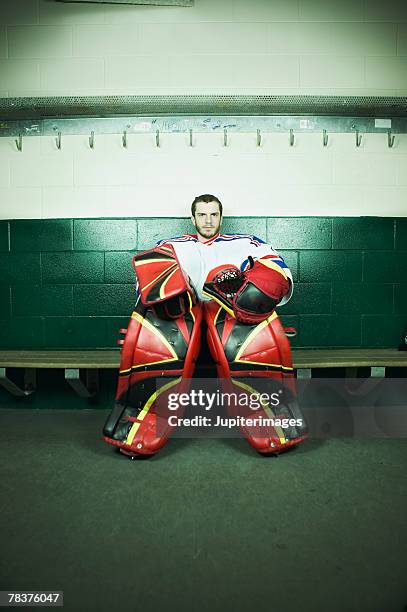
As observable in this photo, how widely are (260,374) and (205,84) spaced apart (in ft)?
6.55

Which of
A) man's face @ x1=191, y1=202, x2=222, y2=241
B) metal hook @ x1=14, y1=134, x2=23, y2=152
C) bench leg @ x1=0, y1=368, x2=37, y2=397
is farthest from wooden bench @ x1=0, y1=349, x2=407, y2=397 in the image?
metal hook @ x1=14, y1=134, x2=23, y2=152

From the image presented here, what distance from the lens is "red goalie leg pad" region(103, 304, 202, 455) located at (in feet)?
6.06

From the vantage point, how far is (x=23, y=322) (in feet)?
9.12

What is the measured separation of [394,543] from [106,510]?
96 centimetres

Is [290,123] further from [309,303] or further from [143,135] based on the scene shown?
[309,303]

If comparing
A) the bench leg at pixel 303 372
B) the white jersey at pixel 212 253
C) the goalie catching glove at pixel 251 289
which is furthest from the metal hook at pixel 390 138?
the bench leg at pixel 303 372

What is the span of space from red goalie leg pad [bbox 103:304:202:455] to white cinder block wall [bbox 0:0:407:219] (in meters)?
1.15

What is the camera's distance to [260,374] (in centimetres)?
192

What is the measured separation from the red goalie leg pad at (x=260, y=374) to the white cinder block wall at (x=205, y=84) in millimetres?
1136

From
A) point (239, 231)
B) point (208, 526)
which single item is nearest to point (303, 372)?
point (239, 231)

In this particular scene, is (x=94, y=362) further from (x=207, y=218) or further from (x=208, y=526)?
(x=208, y=526)

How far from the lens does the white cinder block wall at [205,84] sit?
2721 millimetres

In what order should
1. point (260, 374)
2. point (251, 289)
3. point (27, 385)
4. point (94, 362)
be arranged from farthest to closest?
point (27, 385) < point (94, 362) < point (260, 374) < point (251, 289)

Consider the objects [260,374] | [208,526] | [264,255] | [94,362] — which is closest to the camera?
[208,526]
